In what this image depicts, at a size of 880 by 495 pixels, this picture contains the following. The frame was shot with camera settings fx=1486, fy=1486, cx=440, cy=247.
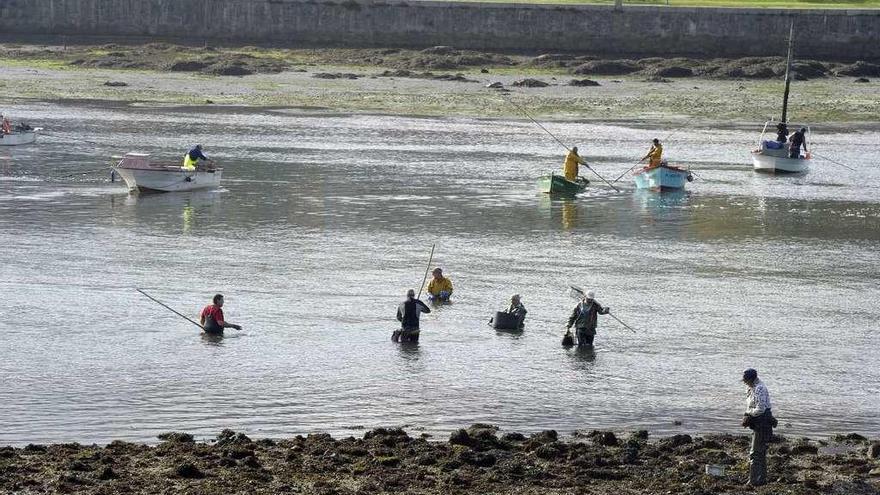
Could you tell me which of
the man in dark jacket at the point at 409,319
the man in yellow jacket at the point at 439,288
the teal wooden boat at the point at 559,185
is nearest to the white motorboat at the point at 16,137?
the teal wooden boat at the point at 559,185

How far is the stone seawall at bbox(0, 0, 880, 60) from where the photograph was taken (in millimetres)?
78562

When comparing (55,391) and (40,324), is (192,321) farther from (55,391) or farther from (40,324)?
(55,391)

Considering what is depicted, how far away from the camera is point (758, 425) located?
17297 millimetres

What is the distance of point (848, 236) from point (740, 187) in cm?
925

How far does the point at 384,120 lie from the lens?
6141cm

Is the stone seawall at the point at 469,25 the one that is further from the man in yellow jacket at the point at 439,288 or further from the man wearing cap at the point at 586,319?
the man wearing cap at the point at 586,319

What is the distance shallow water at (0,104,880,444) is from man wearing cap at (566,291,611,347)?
347 millimetres

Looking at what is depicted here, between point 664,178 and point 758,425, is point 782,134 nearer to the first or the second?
point 664,178

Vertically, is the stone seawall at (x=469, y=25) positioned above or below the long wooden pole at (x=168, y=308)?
above

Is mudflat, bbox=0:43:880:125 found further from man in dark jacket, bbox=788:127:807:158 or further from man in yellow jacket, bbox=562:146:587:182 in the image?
man in yellow jacket, bbox=562:146:587:182

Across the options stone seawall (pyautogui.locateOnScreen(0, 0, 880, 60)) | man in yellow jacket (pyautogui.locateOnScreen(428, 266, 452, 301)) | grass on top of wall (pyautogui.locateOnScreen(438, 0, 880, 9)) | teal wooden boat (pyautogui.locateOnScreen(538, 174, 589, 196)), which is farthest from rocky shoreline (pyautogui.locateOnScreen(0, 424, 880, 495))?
grass on top of wall (pyautogui.locateOnScreen(438, 0, 880, 9))

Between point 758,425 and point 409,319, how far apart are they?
843cm

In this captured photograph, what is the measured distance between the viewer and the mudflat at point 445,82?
64.4 meters

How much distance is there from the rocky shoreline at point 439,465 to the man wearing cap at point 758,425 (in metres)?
0.20
